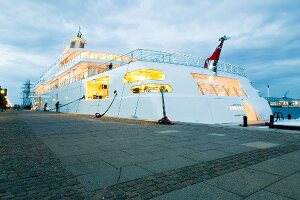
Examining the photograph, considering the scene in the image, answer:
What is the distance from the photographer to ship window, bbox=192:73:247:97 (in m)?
18.5

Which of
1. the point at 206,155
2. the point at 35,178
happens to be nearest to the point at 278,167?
the point at 206,155

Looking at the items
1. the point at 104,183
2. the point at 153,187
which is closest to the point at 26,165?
the point at 104,183

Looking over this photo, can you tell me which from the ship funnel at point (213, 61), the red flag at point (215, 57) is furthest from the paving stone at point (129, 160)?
the red flag at point (215, 57)

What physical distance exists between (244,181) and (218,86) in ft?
53.9

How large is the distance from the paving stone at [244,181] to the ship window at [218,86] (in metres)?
13.9

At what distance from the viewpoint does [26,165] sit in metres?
4.55

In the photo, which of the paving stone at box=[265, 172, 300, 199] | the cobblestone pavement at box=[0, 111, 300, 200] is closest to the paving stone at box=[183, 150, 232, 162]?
the cobblestone pavement at box=[0, 111, 300, 200]

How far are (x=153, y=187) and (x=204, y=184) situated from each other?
0.76 metres

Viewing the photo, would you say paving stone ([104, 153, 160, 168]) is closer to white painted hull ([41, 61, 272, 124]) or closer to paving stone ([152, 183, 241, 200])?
paving stone ([152, 183, 241, 200])

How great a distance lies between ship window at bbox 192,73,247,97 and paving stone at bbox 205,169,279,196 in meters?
13.9

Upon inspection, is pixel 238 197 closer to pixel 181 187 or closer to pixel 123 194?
pixel 181 187

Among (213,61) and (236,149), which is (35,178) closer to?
(236,149)

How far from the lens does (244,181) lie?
3.69m

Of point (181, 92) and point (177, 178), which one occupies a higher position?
point (181, 92)
